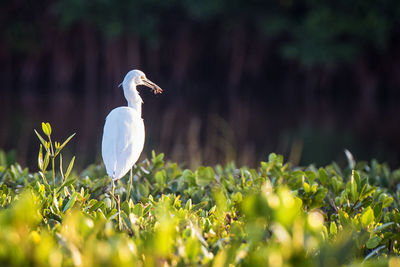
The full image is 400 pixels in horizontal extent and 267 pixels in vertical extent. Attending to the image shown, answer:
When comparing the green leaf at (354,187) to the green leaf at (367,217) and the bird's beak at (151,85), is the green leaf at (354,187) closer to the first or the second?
the green leaf at (367,217)

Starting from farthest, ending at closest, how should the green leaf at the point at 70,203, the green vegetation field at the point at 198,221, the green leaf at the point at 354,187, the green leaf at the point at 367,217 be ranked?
the green leaf at the point at 354,187, the green leaf at the point at 70,203, the green leaf at the point at 367,217, the green vegetation field at the point at 198,221

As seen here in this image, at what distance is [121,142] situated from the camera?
2.91 metres

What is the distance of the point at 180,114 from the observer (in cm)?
1376

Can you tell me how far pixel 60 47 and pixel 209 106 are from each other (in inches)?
403

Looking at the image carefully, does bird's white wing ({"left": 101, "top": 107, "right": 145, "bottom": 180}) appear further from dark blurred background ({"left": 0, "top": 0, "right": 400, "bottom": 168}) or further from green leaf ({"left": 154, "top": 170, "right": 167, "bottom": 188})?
dark blurred background ({"left": 0, "top": 0, "right": 400, "bottom": 168})

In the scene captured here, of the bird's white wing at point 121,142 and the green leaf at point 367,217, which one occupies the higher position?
the bird's white wing at point 121,142

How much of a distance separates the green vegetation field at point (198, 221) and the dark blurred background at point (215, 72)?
4.55 m

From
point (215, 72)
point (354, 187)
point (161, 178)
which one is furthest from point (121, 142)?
point (215, 72)

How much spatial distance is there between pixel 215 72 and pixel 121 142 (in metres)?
23.9

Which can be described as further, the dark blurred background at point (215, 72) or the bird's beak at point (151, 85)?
the dark blurred background at point (215, 72)

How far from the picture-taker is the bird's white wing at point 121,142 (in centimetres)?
287

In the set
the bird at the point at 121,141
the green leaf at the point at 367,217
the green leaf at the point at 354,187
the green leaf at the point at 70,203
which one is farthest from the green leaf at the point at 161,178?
the green leaf at the point at 367,217

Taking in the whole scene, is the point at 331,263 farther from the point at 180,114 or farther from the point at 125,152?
the point at 180,114

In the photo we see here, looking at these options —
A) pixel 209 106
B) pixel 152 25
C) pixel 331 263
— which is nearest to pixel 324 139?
pixel 209 106
